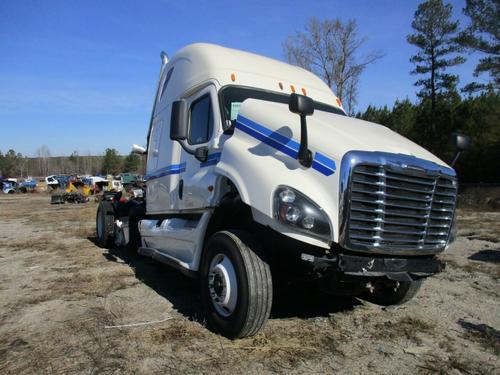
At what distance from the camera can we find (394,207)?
3.83 meters

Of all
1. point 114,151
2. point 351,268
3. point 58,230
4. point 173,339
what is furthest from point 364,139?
point 114,151

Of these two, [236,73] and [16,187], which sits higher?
[236,73]

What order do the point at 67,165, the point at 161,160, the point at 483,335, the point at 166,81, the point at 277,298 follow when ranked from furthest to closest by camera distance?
the point at 67,165
the point at 166,81
the point at 161,160
the point at 277,298
the point at 483,335

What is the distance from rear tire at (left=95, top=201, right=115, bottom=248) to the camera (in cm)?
944

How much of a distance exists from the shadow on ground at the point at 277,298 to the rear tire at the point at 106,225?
254cm

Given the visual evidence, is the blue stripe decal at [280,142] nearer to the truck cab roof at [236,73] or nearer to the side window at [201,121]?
the side window at [201,121]

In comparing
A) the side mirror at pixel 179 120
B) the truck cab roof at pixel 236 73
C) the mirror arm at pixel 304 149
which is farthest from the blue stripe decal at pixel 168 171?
the mirror arm at pixel 304 149

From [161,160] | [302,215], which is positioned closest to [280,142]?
[302,215]

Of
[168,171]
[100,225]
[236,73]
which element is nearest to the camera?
[236,73]

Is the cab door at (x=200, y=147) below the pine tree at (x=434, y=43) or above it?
below

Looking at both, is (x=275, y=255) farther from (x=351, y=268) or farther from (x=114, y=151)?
(x=114, y=151)

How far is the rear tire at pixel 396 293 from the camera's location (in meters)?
4.98

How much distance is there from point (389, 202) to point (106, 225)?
280 inches

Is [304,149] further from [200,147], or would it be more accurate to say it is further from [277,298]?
[277,298]
